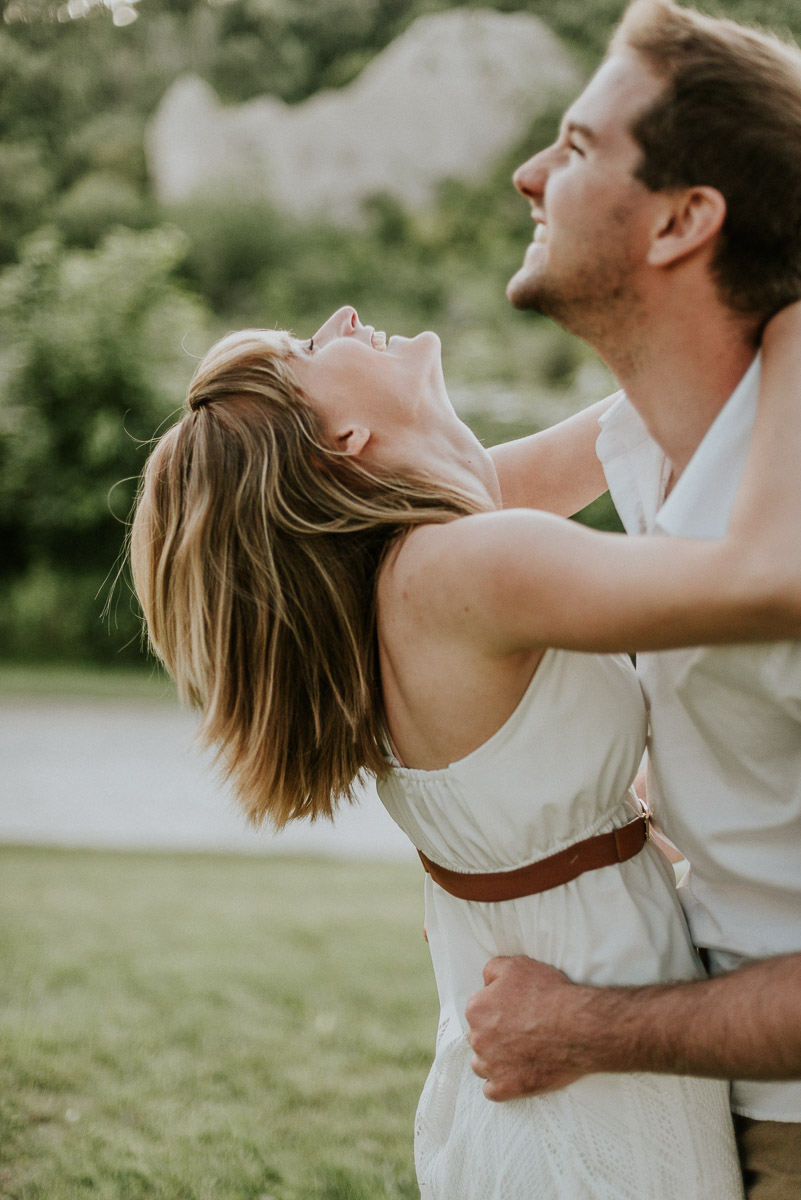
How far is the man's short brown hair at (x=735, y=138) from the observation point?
5.17 feet

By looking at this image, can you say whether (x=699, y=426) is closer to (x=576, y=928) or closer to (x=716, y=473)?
(x=716, y=473)

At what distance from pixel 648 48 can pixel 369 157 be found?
1223 inches

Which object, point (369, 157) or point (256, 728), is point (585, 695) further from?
point (369, 157)

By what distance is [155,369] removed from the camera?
17.3m

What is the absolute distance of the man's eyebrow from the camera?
1649 millimetres

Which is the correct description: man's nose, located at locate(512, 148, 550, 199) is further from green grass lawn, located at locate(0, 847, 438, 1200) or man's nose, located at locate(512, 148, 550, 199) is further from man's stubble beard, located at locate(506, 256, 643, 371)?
green grass lawn, located at locate(0, 847, 438, 1200)

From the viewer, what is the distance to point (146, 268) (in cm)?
1764

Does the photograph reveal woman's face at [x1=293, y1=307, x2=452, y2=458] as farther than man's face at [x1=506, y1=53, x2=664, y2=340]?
Yes

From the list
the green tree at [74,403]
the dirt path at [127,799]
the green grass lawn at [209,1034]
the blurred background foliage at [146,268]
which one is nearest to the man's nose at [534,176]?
the green grass lawn at [209,1034]

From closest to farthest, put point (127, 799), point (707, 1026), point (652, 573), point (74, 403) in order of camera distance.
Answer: point (652, 573) < point (707, 1026) < point (127, 799) < point (74, 403)

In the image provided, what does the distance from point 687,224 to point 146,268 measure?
680 inches

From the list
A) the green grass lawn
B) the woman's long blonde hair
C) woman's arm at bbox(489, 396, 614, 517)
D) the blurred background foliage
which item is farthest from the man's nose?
the blurred background foliage

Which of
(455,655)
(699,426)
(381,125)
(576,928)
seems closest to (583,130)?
(699,426)

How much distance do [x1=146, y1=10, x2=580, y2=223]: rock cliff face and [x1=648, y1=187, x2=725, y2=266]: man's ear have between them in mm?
29797
